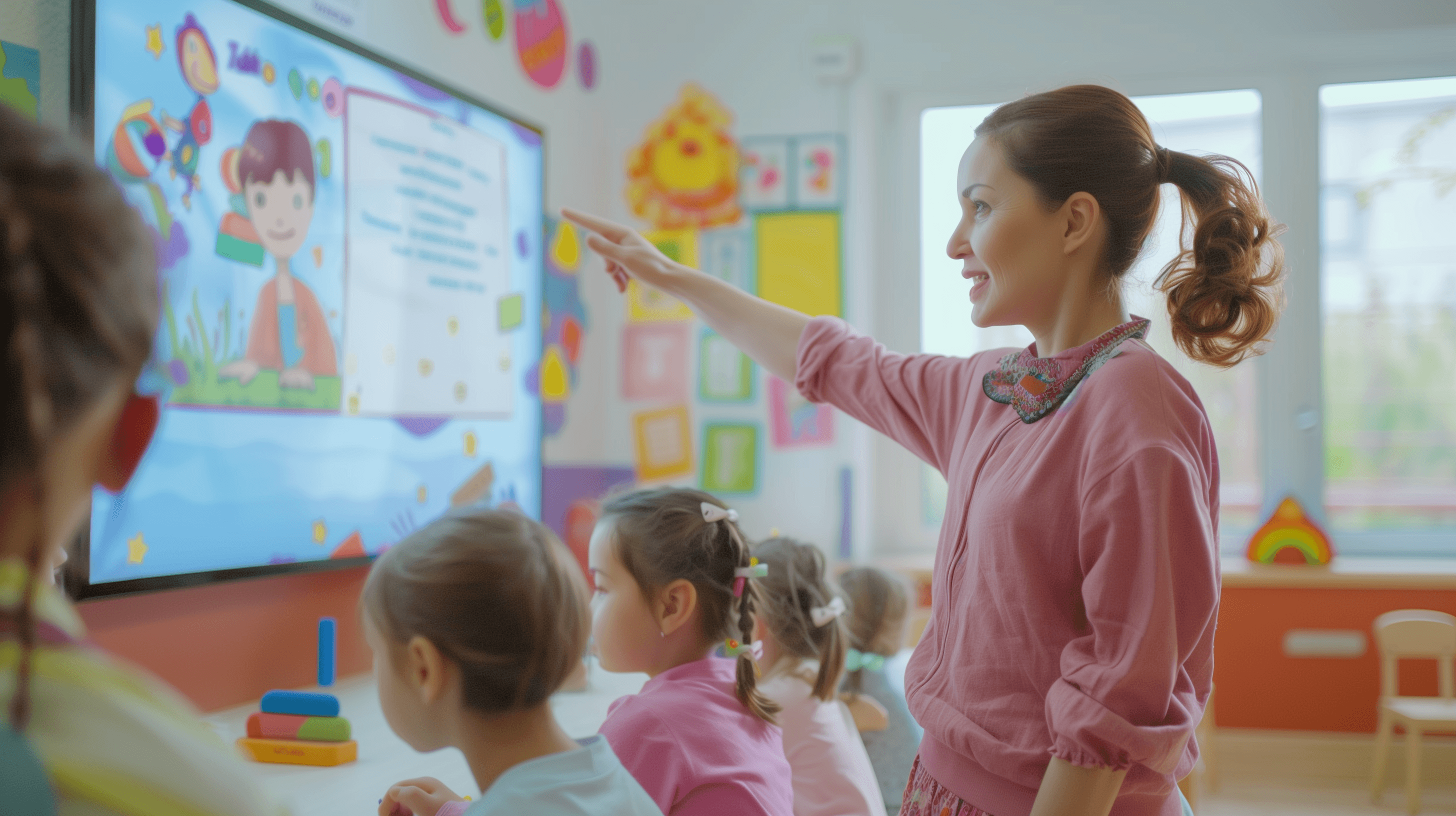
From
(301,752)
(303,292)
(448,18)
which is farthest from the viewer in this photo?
(448,18)

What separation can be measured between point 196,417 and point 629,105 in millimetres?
2099

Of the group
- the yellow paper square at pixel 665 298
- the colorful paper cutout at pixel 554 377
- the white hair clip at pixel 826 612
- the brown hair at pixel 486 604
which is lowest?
the white hair clip at pixel 826 612

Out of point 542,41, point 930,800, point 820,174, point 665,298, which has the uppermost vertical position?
point 542,41

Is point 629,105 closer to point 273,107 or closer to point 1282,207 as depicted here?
point 273,107

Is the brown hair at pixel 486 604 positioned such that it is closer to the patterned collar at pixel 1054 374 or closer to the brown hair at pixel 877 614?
the patterned collar at pixel 1054 374

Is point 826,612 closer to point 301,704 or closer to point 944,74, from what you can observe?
point 301,704

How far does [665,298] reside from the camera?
321cm

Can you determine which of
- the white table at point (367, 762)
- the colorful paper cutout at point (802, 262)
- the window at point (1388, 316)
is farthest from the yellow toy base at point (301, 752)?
the window at point (1388, 316)

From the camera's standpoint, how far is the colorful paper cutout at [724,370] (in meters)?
3.22

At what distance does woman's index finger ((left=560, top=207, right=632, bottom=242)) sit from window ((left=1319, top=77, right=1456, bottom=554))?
2832 mm

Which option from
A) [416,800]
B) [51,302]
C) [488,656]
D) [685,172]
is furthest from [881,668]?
[685,172]

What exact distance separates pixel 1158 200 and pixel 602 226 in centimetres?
75

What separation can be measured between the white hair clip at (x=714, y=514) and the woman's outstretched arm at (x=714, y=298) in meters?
0.19

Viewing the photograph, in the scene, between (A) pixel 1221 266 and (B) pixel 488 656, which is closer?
(B) pixel 488 656
